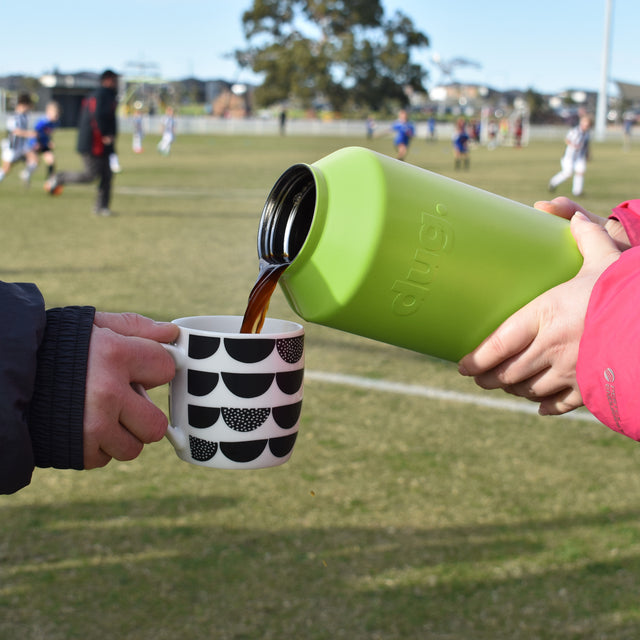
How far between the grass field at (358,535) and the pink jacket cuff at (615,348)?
130cm

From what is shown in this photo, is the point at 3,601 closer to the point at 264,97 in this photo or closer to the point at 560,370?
the point at 560,370

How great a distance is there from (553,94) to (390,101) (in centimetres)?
6856

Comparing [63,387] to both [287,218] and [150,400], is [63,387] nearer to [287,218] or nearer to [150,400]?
[150,400]

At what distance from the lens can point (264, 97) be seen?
79.6 m

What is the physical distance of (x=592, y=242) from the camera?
148 cm

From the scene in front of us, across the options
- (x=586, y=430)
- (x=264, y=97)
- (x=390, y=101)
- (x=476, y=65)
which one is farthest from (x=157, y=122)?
(x=586, y=430)

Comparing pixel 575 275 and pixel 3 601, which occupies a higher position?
pixel 575 275

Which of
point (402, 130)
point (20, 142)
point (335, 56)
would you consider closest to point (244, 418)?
point (20, 142)

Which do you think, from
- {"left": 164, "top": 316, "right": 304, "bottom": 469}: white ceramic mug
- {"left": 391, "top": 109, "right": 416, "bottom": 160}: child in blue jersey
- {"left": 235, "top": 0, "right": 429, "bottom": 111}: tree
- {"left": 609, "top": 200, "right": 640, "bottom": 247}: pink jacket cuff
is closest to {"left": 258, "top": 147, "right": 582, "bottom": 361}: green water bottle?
{"left": 164, "top": 316, "right": 304, "bottom": 469}: white ceramic mug

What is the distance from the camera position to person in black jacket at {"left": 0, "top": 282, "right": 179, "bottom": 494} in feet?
4.09

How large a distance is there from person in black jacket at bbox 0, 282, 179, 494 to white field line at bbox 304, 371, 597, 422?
125 inches

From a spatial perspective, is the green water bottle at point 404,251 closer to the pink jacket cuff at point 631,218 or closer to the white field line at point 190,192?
the pink jacket cuff at point 631,218

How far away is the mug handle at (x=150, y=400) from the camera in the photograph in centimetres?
137

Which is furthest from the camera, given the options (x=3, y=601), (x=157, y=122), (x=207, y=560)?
(x=157, y=122)
